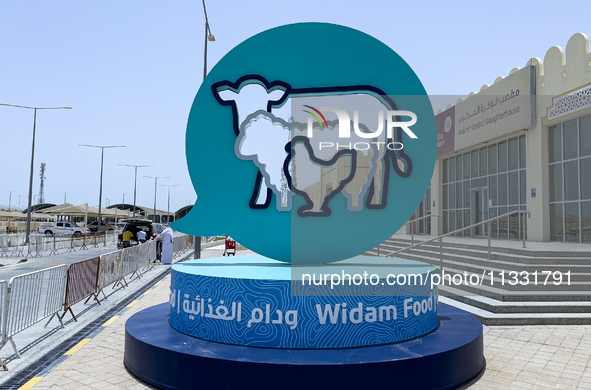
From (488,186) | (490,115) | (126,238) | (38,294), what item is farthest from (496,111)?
(38,294)

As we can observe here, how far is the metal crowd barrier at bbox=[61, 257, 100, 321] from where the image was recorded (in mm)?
8641

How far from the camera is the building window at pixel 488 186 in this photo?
18.7 meters

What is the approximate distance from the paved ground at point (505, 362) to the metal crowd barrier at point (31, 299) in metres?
0.98

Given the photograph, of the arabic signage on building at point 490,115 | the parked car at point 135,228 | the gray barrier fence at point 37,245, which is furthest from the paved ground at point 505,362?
the gray barrier fence at point 37,245

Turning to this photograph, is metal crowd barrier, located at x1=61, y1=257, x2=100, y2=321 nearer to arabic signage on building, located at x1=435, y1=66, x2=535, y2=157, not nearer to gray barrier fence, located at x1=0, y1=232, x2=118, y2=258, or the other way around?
gray barrier fence, located at x1=0, y1=232, x2=118, y2=258

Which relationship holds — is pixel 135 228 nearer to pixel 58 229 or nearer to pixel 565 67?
pixel 565 67

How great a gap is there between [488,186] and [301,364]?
1862cm

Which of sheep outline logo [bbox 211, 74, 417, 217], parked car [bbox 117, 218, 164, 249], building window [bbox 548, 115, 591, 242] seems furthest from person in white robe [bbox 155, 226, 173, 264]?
building window [bbox 548, 115, 591, 242]

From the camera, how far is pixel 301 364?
4.54 metres

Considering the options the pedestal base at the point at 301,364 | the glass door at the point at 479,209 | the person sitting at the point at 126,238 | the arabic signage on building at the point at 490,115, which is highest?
the arabic signage on building at the point at 490,115

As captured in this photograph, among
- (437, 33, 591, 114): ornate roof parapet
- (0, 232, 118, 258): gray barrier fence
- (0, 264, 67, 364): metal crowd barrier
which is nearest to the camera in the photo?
(0, 264, 67, 364): metal crowd barrier

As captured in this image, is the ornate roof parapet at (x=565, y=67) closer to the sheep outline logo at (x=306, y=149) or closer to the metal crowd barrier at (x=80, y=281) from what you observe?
A: the sheep outline logo at (x=306, y=149)

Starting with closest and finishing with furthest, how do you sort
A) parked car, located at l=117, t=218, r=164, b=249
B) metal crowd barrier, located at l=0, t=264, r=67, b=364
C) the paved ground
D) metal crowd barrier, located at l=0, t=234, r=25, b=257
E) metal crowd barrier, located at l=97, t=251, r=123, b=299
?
the paved ground
metal crowd barrier, located at l=0, t=264, r=67, b=364
metal crowd barrier, located at l=97, t=251, r=123, b=299
parked car, located at l=117, t=218, r=164, b=249
metal crowd barrier, located at l=0, t=234, r=25, b=257

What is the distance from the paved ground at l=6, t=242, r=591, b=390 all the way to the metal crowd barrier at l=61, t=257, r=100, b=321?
1.20 meters
